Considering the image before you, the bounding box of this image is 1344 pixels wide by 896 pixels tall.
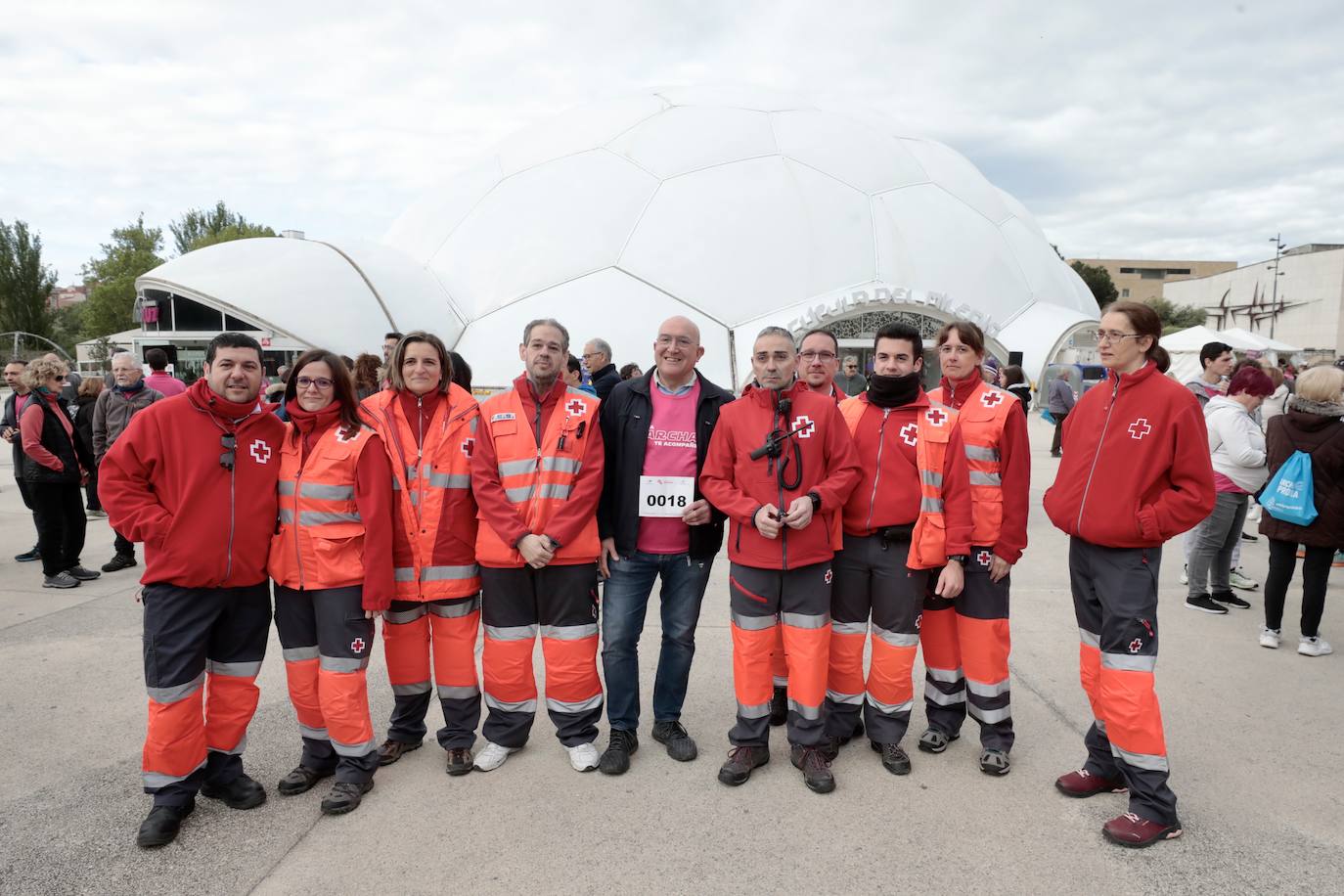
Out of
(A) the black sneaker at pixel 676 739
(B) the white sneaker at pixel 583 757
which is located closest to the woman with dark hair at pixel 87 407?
(B) the white sneaker at pixel 583 757

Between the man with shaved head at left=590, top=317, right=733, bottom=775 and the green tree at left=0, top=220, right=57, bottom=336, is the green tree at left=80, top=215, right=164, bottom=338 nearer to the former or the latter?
the green tree at left=0, top=220, right=57, bottom=336

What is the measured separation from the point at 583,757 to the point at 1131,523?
2.35 meters

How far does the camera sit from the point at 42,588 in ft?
18.7

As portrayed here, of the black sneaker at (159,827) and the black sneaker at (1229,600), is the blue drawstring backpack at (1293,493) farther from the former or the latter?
the black sneaker at (159,827)

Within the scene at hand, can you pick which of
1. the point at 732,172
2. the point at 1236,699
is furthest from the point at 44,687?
the point at 732,172

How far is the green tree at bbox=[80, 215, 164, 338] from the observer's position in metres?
44.4

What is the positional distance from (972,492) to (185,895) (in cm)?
318

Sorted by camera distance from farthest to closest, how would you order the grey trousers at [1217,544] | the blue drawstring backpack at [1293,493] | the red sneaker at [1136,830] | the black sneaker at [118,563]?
the black sneaker at [118,563] → the grey trousers at [1217,544] → the blue drawstring backpack at [1293,493] → the red sneaker at [1136,830]

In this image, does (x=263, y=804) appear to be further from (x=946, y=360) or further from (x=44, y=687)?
(x=946, y=360)

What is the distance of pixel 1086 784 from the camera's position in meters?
2.94

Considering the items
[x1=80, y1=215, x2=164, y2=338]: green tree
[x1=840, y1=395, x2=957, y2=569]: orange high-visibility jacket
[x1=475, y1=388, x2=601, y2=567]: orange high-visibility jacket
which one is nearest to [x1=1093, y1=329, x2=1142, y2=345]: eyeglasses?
[x1=840, y1=395, x2=957, y2=569]: orange high-visibility jacket

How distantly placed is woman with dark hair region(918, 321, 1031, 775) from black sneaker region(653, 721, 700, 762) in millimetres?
1067

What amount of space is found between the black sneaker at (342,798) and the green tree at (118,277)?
51954 millimetres

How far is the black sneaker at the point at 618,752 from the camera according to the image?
10.2ft
